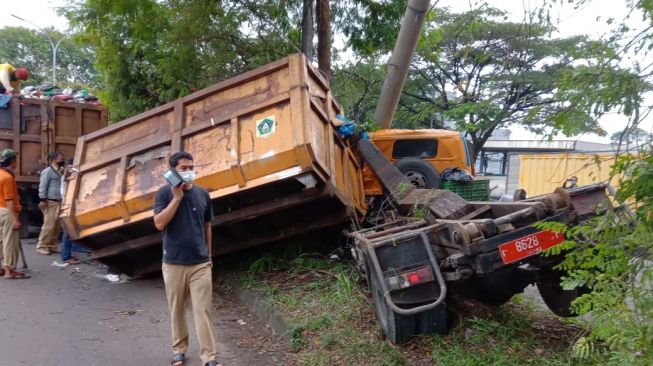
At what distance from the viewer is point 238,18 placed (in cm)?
1048

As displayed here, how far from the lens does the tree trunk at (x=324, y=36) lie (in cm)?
991

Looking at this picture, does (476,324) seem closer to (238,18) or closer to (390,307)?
(390,307)

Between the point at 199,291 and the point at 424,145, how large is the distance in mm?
6390

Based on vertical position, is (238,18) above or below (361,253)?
above

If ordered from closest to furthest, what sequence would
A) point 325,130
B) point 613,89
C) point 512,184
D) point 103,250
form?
point 613,89, point 325,130, point 103,250, point 512,184

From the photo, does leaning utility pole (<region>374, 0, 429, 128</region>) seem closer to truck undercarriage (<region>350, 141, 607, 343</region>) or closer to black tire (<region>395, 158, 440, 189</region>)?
black tire (<region>395, 158, 440, 189</region>)

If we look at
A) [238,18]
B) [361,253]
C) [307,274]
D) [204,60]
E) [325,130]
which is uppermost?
[238,18]

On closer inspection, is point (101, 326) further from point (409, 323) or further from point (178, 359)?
point (409, 323)

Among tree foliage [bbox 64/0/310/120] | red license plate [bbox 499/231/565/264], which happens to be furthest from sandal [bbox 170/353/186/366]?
tree foliage [bbox 64/0/310/120]

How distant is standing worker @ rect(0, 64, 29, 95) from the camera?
9820 millimetres

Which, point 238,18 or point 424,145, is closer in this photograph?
point 424,145

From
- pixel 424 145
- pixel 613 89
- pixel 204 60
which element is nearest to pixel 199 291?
pixel 613 89

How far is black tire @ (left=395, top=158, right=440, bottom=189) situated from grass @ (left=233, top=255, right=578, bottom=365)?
2.89 metres

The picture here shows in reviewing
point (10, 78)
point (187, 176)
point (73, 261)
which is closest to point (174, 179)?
point (187, 176)
